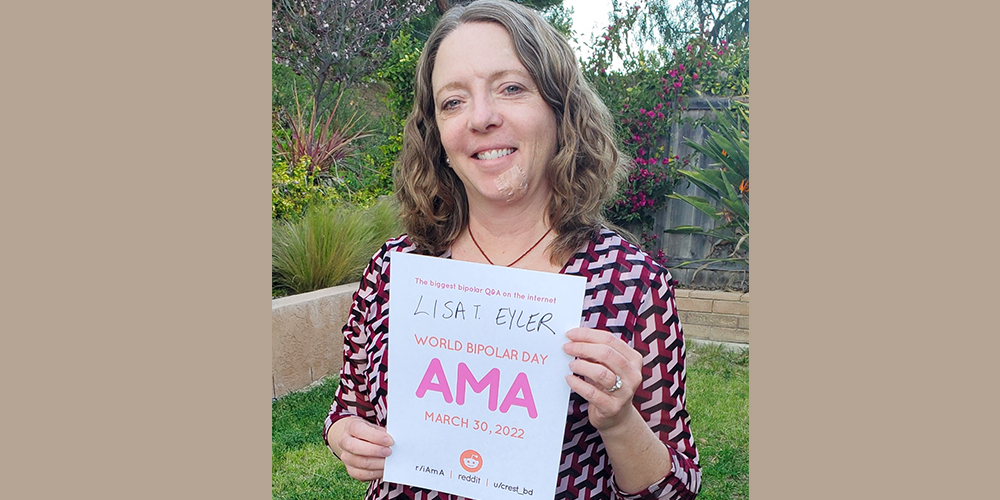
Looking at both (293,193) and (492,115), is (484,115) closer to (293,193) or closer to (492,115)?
(492,115)

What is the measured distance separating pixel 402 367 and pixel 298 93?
7951 millimetres

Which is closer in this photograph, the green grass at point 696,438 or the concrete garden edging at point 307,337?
the green grass at point 696,438

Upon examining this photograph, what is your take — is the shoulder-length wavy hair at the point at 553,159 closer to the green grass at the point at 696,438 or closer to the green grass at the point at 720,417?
the green grass at the point at 696,438

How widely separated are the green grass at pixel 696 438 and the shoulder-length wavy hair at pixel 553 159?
2340 mm

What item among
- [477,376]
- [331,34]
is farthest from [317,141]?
[477,376]

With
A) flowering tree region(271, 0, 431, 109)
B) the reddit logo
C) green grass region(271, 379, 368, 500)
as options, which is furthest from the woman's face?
flowering tree region(271, 0, 431, 109)

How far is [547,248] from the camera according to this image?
4.75 feet

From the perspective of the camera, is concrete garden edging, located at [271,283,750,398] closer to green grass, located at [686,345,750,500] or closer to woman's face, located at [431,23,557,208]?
green grass, located at [686,345,750,500]

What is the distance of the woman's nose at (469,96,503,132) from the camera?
1.34 metres

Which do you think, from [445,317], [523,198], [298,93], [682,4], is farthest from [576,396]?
[298,93]

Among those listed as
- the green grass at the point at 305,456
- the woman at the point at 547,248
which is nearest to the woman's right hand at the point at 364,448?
the woman at the point at 547,248

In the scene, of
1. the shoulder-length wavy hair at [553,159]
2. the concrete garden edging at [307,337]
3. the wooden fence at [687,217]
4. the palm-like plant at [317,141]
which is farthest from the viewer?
the palm-like plant at [317,141]

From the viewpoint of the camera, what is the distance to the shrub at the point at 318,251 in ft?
16.7

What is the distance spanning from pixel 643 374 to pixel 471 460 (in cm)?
35
